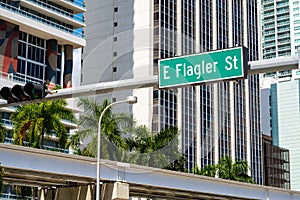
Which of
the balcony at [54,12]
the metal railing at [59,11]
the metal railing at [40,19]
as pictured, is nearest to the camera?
the metal railing at [40,19]

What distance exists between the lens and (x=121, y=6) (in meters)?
103

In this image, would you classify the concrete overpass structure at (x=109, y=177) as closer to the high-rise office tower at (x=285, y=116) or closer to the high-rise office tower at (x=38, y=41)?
the high-rise office tower at (x=38, y=41)

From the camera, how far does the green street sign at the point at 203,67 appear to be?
12.2 meters

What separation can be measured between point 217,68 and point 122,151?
4056cm

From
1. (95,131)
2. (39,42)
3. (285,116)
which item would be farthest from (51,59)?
(285,116)

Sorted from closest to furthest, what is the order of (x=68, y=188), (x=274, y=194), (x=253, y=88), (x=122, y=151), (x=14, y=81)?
(x=68, y=188), (x=122, y=151), (x=274, y=194), (x=14, y=81), (x=253, y=88)

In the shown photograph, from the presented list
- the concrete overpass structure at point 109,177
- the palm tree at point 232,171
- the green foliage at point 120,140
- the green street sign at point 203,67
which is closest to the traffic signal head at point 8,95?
the green street sign at point 203,67

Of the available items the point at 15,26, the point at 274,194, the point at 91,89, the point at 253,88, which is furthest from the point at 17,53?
the point at 91,89

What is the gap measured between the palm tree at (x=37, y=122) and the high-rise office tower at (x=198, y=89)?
38.9m

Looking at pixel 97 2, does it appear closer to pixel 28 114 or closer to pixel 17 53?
pixel 17 53

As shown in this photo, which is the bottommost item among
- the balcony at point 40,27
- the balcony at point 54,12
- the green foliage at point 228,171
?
the green foliage at point 228,171

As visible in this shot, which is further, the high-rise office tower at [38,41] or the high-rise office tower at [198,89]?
the high-rise office tower at [198,89]

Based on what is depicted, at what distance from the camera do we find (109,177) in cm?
4012

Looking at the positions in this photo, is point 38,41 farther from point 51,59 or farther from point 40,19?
point 40,19
